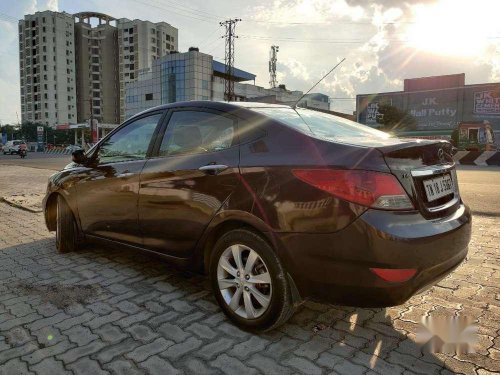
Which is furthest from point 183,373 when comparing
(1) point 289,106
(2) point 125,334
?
(1) point 289,106

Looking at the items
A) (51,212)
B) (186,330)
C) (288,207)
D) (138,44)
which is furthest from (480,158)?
(138,44)

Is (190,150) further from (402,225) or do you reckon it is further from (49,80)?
(49,80)

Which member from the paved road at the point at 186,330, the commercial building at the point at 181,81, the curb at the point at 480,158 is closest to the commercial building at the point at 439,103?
the commercial building at the point at 181,81

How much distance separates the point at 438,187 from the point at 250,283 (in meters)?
1.37

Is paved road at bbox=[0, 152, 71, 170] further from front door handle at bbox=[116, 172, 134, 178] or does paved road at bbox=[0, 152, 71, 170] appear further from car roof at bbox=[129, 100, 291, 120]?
car roof at bbox=[129, 100, 291, 120]

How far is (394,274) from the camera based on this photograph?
2186 millimetres

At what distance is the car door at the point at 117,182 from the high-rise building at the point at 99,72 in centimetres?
12222

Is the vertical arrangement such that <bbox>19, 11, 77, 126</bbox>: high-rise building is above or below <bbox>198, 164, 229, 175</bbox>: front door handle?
above

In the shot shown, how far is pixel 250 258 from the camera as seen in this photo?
262cm

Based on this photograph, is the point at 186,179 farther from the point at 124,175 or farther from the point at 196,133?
the point at 124,175

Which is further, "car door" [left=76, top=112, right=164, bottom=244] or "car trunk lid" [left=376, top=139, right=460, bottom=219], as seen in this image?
"car door" [left=76, top=112, right=164, bottom=244]

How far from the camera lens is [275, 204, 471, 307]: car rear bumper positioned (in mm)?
2170

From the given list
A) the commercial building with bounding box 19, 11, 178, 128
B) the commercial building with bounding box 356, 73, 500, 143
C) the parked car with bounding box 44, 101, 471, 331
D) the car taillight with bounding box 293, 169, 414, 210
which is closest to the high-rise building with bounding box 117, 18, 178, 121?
the commercial building with bounding box 19, 11, 178, 128

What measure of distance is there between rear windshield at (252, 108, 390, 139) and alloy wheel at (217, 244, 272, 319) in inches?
35.6
